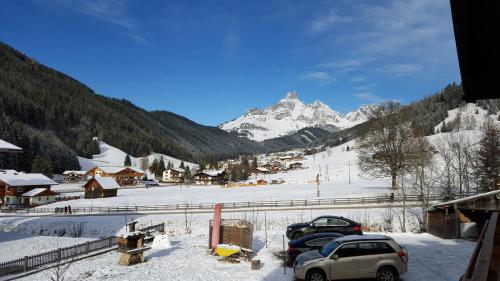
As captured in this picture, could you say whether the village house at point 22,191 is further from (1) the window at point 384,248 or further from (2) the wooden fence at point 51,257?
(1) the window at point 384,248

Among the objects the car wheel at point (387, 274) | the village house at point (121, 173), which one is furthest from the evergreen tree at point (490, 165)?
the village house at point (121, 173)

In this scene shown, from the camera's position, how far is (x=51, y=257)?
22.7m

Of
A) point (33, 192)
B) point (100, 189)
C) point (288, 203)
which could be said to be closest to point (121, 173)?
point (100, 189)

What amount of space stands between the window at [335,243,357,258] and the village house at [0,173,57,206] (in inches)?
2732

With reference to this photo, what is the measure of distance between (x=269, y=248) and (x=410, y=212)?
19660mm

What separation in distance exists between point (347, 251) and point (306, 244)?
13.6 feet

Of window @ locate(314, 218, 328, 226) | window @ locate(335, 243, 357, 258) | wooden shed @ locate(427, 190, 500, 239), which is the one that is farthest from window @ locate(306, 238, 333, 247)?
wooden shed @ locate(427, 190, 500, 239)

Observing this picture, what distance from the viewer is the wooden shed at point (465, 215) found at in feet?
84.9

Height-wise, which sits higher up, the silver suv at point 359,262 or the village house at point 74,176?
the village house at point 74,176

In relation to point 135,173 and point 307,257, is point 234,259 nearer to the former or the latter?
point 307,257

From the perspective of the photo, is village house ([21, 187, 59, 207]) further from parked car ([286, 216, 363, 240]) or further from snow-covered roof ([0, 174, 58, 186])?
parked car ([286, 216, 363, 240])

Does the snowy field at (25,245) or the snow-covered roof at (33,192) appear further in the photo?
the snow-covered roof at (33,192)

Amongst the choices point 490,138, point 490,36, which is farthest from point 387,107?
point 490,36

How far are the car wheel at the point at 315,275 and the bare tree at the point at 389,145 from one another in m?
36.2
